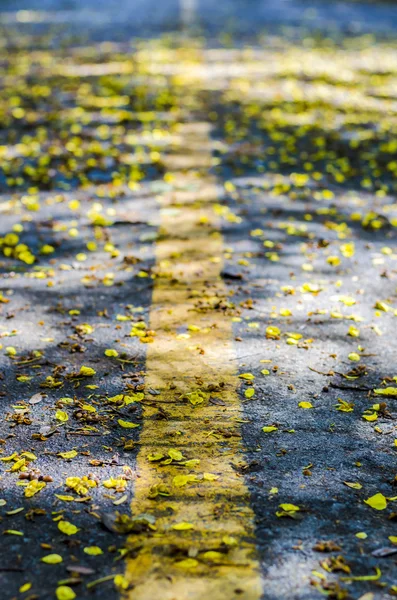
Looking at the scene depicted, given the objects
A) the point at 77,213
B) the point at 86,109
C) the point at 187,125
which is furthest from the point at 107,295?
the point at 86,109

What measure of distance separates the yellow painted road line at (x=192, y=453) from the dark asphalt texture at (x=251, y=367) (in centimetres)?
7

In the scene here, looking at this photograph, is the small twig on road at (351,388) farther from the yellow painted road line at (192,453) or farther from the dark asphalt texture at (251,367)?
the yellow painted road line at (192,453)

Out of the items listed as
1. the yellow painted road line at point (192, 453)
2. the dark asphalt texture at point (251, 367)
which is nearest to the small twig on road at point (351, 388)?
the dark asphalt texture at point (251, 367)

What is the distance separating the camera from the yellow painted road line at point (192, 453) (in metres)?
2.48

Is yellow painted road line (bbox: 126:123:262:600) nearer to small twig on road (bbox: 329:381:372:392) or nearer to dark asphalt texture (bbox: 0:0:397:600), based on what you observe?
dark asphalt texture (bbox: 0:0:397:600)

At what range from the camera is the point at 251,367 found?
12.6 feet

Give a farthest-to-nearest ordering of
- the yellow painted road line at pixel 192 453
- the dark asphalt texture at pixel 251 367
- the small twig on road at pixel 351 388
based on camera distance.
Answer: the small twig on road at pixel 351 388 < the dark asphalt texture at pixel 251 367 < the yellow painted road line at pixel 192 453

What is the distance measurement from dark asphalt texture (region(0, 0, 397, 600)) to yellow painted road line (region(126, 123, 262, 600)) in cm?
7

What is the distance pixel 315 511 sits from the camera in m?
2.79

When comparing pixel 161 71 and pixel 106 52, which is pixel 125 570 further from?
pixel 106 52

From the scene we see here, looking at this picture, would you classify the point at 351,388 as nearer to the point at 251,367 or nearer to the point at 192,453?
the point at 251,367

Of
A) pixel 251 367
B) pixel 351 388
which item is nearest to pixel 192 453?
pixel 251 367

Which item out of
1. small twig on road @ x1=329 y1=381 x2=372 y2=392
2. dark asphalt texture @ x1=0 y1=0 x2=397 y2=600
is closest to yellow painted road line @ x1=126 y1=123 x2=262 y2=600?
dark asphalt texture @ x1=0 y1=0 x2=397 y2=600

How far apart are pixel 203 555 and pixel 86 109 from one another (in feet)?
26.2
